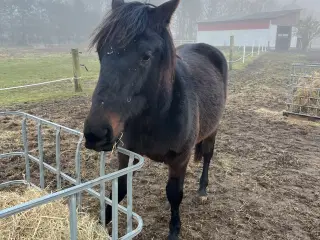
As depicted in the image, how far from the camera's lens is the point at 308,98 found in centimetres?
700

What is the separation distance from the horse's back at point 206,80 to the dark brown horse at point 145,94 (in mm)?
30

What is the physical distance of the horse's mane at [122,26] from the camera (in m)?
1.87

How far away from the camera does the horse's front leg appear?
9.11ft

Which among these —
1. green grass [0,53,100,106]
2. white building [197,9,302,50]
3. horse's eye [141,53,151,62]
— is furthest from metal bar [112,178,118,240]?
white building [197,9,302,50]

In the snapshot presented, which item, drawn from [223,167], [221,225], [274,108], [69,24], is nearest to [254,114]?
[274,108]

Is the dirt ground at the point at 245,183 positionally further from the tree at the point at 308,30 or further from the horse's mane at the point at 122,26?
the tree at the point at 308,30

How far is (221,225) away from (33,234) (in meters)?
1.85

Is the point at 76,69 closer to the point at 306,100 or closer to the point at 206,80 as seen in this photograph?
the point at 306,100

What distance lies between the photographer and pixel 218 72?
4102mm

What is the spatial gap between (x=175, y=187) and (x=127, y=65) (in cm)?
143

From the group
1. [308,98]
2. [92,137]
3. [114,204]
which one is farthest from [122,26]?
[308,98]

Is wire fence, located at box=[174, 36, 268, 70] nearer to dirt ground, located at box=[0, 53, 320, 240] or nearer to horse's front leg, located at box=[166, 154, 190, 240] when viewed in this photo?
dirt ground, located at box=[0, 53, 320, 240]

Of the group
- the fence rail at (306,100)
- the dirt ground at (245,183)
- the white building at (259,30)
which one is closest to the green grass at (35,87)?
the dirt ground at (245,183)

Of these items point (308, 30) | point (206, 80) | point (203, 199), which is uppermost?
point (308, 30)
